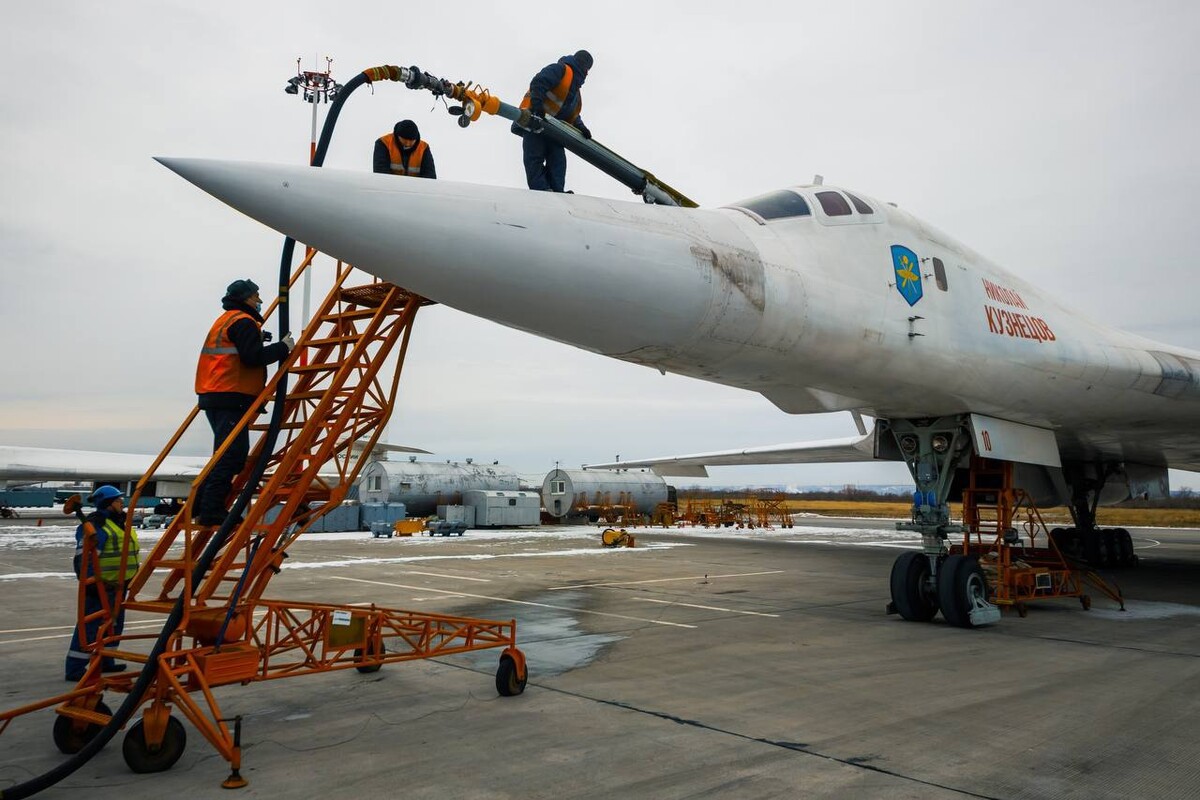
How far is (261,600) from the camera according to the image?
205 inches

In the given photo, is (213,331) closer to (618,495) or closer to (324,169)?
(324,169)

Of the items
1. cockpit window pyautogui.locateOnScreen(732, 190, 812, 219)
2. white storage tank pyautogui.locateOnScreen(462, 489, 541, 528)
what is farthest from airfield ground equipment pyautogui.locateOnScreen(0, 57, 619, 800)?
white storage tank pyautogui.locateOnScreen(462, 489, 541, 528)

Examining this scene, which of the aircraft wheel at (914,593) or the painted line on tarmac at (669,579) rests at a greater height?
the aircraft wheel at (914,593)

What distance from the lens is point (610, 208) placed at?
15.7 ft

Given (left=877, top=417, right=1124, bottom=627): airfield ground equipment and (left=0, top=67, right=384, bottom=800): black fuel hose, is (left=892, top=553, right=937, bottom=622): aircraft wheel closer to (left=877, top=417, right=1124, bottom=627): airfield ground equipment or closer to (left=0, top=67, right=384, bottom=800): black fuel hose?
(left=877, top=417, right=1124, bottom=627): airfield ground equipment

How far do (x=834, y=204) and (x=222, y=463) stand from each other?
206 inches

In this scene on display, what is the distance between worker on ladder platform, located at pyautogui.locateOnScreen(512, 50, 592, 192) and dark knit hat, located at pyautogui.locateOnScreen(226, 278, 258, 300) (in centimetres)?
200

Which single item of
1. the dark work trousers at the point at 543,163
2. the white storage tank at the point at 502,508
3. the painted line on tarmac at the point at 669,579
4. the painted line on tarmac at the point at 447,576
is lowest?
the painted line on tarmac at the point at 669,579

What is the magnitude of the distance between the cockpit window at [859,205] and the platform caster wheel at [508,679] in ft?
15.8

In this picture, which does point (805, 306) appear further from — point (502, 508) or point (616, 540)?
point (502, 508)

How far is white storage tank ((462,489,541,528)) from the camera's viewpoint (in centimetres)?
2941

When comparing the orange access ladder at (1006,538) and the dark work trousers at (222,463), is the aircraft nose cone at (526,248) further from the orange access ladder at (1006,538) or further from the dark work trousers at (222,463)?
the orange access ladder at (1006,538)

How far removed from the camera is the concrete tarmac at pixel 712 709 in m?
3.73

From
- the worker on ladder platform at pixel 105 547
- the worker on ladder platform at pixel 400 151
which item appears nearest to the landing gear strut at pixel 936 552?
the worker on ladder platform at pixel 400 151
